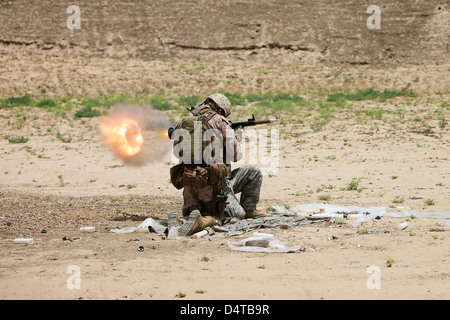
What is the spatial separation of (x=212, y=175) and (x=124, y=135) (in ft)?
7.25

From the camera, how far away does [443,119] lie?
1648 centimetres

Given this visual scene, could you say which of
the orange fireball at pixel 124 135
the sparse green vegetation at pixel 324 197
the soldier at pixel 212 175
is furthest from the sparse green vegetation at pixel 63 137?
the soldier at pixel 212 175

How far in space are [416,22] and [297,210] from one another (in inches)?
1070

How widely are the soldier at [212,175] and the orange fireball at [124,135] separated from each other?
166 centimetres

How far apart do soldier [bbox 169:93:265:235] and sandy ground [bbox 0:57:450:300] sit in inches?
25.4

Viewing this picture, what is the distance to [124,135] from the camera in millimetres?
9195

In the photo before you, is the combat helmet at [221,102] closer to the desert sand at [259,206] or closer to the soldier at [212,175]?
the soldier at [212,175]

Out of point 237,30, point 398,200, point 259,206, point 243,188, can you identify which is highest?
point 237,30

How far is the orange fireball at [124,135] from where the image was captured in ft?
29.9

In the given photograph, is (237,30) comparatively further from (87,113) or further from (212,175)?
(212,175)

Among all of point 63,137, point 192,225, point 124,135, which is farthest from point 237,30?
point 192,225

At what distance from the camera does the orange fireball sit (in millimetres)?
9117

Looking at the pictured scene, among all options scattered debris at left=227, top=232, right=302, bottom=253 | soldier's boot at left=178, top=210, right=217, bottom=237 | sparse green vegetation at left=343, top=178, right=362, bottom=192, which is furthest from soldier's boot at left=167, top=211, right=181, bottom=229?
sparse green vegetation at left=343, top=178, right=362, bottom=192
